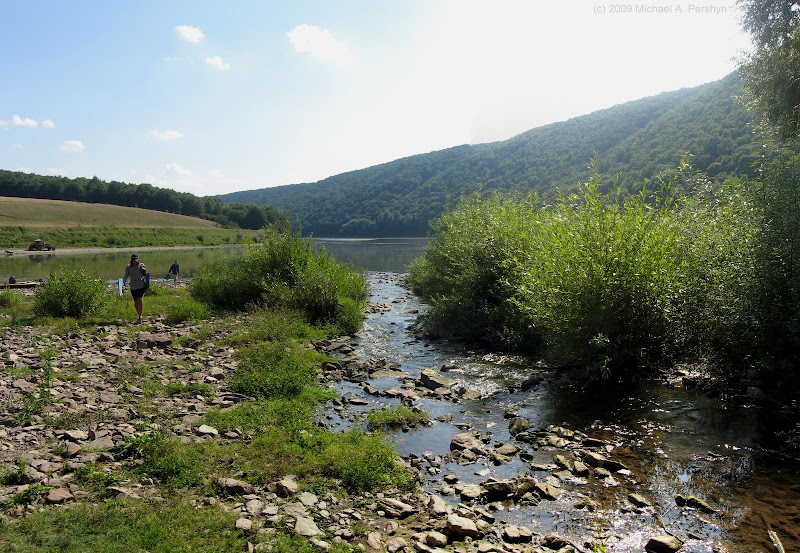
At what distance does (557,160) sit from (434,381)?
103613 millimetres

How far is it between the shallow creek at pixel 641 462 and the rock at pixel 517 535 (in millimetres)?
354

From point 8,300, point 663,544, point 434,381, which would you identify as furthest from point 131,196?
point 663,544

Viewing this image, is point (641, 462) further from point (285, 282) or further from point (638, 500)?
point (285, 282)

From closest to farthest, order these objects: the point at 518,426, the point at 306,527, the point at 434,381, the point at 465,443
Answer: the point at 306,527
the point at 465,443
the point at 518,426
the point at 434,381

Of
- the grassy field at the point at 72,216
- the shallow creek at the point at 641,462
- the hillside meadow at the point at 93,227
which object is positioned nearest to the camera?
the shallow creek at the point at 641,462

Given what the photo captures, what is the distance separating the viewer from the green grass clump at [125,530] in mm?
5145

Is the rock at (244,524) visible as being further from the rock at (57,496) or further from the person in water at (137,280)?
the person in water at (137,280)

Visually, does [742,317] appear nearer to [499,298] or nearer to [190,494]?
[499,298]

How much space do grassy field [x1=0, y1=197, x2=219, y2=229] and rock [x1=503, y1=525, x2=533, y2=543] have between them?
348 feet

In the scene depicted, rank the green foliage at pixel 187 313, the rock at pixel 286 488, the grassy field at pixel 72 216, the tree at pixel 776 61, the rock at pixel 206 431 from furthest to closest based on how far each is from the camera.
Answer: the grassy field at pixel 72 216, the green foliage at pixel 187 313, the tree at pixel 776 61, the rock at pixel 206 431, the rock at pixel 286 488

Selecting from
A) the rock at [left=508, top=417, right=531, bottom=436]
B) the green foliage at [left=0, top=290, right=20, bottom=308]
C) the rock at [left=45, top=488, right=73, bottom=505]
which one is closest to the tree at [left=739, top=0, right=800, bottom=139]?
the rock at [left=508, top=417, right=531, bottom=436]

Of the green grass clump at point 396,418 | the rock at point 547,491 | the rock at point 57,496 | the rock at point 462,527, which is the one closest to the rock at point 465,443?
the green grass clump at point 396,418

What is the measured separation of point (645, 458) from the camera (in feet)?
29.6

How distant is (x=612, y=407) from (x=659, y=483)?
410cm
